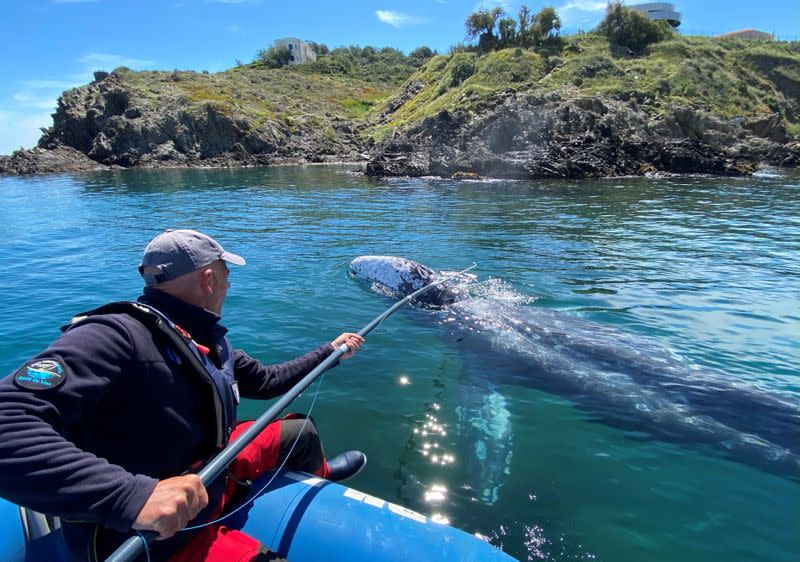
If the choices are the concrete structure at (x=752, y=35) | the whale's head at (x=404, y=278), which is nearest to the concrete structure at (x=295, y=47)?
the concrete structure at (x=752, y=35)

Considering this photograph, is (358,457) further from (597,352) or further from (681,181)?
(681,181)

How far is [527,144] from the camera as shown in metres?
38.3

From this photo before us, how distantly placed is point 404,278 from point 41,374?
28.9 ft

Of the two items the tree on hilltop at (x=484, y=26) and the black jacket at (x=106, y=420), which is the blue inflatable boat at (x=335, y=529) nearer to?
the black jacket at (x=106, y=420)

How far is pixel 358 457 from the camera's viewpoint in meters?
4.78

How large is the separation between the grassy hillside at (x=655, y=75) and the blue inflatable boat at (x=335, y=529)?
44.9 meters

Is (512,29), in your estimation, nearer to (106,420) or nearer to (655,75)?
(655,75)

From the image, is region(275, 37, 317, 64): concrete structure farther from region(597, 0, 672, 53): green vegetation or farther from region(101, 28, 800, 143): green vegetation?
region(597, 0, 672, 53): green vegetation

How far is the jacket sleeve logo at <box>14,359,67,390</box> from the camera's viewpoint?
6.83 ft

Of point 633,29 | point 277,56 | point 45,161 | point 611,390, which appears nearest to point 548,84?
point 633,29

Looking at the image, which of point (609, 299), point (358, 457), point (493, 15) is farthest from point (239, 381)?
point (493, 15)

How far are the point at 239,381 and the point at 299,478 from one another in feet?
3.04

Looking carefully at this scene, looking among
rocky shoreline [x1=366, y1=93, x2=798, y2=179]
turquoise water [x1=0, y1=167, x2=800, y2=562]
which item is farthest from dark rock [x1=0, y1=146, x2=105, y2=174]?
rocky shoreline [x1=366, y1=93, x2=798, y2=179]

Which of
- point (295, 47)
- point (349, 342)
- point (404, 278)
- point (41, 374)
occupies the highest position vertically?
point (295, 47)
